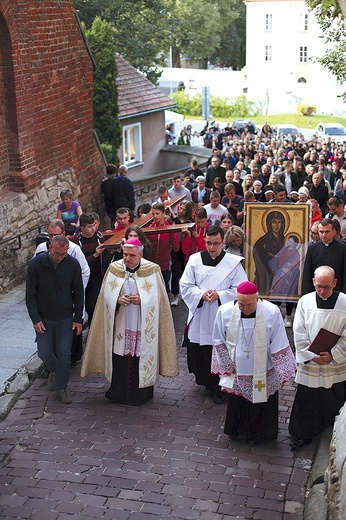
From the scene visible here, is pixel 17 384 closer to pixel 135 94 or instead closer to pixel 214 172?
pixel 214 172

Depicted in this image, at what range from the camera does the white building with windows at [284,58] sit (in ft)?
216

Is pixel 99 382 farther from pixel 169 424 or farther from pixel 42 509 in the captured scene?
pixel 42 509

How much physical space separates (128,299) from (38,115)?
6.49m

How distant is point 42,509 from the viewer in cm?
695

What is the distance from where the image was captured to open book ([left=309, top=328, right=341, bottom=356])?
7.72 meters

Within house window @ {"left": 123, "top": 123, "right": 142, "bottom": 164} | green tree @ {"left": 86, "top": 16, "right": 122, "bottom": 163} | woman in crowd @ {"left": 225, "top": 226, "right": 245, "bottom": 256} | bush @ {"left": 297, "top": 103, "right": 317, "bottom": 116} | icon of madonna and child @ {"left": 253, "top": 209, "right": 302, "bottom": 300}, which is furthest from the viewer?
bush @ {"left": 297, "top": 103, "right": 317, "bottom": 116}

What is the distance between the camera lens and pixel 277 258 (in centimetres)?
1131

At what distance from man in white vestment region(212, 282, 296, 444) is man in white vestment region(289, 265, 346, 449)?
164mm

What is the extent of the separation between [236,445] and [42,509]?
2.07 metres

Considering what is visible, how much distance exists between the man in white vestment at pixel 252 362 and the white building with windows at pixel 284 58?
5837cm

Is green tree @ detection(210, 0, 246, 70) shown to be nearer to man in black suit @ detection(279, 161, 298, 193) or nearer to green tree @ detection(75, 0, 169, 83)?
green tree @ detection(75, 0, 169, 83)

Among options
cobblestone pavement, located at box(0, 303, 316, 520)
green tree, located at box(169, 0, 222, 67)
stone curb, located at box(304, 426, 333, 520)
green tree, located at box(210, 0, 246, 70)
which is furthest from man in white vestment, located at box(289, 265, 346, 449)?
green tree, located at box(210, 0, 246, 70)

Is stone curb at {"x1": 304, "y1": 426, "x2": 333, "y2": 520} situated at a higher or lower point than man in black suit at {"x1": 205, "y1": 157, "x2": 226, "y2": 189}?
lower

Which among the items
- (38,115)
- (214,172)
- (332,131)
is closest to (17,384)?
(38,115)
